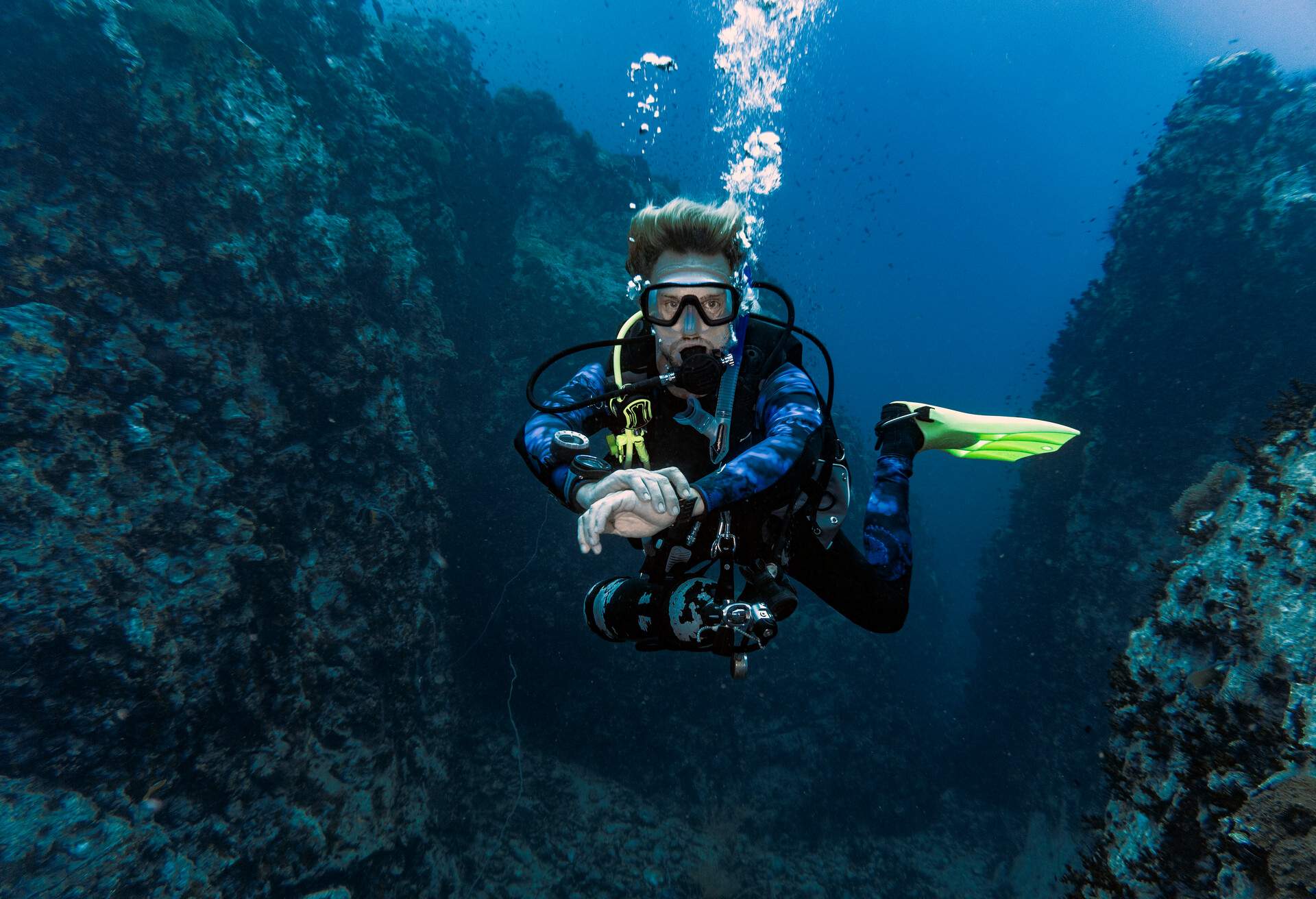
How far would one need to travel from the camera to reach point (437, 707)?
928 cm

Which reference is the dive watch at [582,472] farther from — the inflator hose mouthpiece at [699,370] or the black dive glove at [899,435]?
the black dive glove at [899,435]

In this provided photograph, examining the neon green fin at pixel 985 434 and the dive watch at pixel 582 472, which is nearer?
the dive watch at pixel 582 472

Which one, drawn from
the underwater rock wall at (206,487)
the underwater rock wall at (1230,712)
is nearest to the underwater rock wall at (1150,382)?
the underwater rock wall at (1230,712)

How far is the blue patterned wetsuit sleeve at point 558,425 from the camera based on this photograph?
8.11ft

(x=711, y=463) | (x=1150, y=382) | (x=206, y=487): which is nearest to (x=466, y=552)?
(x=206, y=487)

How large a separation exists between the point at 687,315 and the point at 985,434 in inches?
109

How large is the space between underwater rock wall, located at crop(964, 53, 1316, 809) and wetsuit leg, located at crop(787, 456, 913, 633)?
10.3 metres

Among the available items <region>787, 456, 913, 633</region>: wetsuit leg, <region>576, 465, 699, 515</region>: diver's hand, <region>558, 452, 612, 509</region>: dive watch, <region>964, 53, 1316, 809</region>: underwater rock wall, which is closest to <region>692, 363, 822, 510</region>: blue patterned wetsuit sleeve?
<region>576, 465, 699, 515</region>: diver's hand

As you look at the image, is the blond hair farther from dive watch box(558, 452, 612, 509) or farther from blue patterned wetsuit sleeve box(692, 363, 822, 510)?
dive watch box(558, 452, 612, 509)

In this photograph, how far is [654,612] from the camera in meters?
2.75

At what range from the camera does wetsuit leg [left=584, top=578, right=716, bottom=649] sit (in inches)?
102

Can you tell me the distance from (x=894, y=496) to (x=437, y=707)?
30.5 ft

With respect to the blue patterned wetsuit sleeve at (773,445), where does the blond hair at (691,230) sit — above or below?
above

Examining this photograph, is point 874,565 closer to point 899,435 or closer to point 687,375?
point 899,435
